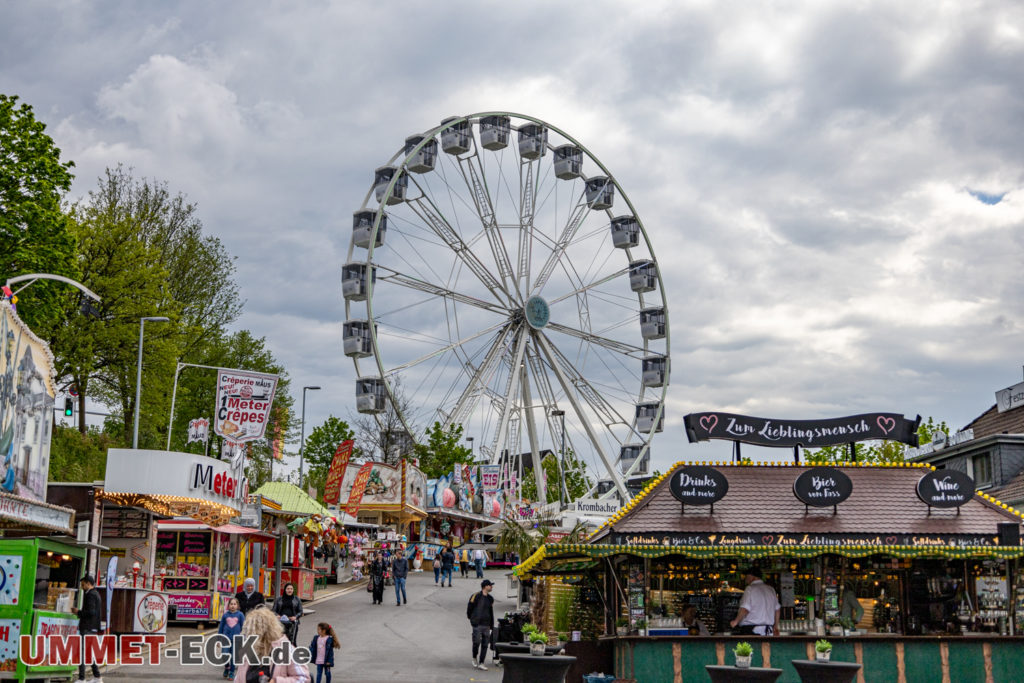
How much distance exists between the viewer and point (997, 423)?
3522 cm

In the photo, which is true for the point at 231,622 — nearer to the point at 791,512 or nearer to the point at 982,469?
the point at 791,512

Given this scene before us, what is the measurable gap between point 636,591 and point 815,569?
11.0 feet

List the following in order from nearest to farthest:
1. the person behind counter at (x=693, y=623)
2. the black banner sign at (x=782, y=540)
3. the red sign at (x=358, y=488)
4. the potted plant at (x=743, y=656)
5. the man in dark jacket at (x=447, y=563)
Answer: the potted plant at (x=743, y=656) → the black banner sign at (x=782, y=540) → the person behind counter at (x=693, y=623) → the man in dark jacket at (x=447, y=563) → the red sign at (x=358, y=488)

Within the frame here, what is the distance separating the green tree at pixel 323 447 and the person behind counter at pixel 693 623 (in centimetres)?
5296

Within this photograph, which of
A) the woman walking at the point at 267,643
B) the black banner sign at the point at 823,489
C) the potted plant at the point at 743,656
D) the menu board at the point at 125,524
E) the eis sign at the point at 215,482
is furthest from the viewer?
the menu board at the point at 125,524

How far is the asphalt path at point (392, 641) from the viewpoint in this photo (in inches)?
739

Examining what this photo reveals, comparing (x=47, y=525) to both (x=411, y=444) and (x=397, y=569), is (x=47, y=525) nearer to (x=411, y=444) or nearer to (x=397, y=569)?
(x=397, y=569)

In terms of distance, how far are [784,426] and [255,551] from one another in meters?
18.4

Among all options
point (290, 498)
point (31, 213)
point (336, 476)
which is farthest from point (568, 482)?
point (31, 213)

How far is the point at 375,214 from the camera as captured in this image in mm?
39562

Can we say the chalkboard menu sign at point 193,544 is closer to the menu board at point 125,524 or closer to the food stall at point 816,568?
the menu board at point 125,524

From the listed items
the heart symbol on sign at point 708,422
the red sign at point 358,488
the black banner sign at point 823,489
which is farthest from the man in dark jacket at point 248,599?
the red sign at point 358,488

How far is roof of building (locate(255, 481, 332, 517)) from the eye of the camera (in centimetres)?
3469

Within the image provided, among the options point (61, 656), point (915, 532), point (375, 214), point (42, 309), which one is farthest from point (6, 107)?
point (915, 532)
